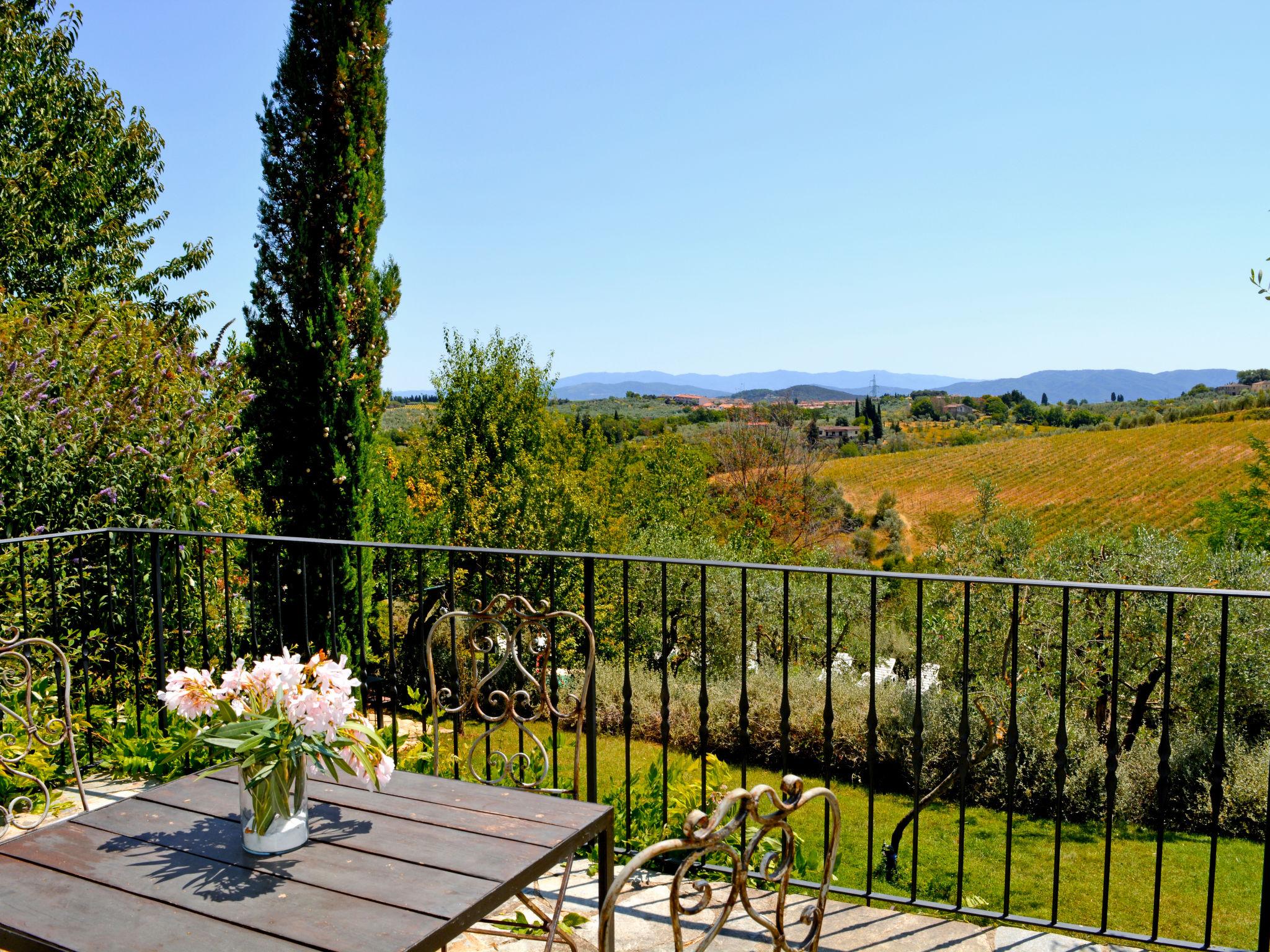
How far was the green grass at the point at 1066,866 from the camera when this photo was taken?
5.77 meters

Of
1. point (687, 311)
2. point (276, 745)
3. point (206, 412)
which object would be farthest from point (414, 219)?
point (687, 311)

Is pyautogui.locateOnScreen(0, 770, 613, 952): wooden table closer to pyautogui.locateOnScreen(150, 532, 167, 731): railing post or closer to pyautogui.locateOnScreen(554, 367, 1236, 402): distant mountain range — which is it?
pyautogui.locateOnScreen(150, 532, 167, 731): railing post

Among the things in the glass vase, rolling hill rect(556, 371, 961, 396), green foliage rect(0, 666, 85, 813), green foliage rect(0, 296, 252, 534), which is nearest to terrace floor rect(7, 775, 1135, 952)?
the glass vase

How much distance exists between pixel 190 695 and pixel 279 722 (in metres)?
0.22

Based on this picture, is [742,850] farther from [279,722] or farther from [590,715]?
[590,715]

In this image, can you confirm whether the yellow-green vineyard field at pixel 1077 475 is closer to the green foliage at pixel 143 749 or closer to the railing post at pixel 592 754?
the railing post at pixel 592 754

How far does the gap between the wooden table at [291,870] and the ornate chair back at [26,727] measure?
1102mm

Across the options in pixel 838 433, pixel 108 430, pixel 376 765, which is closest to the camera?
pixel 376 765

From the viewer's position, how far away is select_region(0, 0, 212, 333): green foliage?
505 inches

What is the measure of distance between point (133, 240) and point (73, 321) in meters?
11.1

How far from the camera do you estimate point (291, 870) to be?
1494 millimetres

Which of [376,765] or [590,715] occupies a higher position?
[376,765]

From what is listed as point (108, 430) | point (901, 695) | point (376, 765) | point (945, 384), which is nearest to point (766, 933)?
point (376, 765)

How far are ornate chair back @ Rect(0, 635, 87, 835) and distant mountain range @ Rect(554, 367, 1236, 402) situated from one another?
43.4 ft
